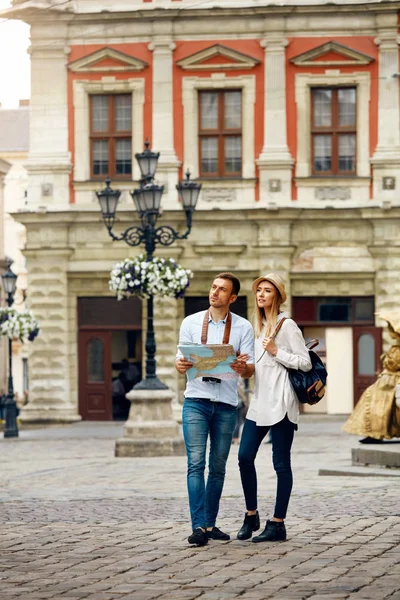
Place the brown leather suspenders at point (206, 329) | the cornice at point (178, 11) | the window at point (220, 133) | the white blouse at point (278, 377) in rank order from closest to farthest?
the white blouse at point (278, 377)
the brown leather suspenders at point (206, 329)
the cornice at point (178, 11)
the window at point (220, 133)

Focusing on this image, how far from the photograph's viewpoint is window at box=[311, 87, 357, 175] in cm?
3294

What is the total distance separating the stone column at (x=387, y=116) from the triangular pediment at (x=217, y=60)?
2866 mm

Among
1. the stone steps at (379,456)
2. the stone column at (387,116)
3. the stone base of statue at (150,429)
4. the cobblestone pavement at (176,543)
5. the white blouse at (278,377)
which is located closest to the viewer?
the cobblestone pavement at (176,543)

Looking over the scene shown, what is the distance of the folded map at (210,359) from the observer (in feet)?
31.6

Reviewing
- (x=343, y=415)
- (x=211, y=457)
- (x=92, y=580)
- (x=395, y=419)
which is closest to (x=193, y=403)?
(x=211, y=457)

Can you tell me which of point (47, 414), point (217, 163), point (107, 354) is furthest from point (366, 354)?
point (47, 414)

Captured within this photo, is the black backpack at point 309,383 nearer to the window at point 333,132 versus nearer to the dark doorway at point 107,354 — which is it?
the window at point 333,132

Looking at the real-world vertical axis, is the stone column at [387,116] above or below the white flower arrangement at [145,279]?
above

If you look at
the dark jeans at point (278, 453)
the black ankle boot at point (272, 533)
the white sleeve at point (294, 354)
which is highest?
the white sleeve at point (294, 354)

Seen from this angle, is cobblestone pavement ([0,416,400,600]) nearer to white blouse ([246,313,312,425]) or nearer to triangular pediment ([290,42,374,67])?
white blouse ([246,313,312,425])

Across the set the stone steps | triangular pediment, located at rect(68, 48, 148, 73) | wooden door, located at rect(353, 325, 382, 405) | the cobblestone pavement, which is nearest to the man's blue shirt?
the cobblestone pavement

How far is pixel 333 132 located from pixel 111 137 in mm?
5096

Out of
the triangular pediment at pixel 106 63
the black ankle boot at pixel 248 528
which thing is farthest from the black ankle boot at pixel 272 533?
the triangular pediment at pixel 106 63

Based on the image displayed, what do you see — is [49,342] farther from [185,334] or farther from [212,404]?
[212,404]
